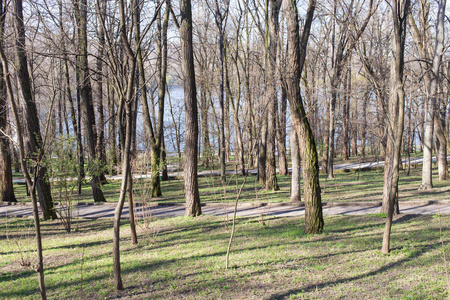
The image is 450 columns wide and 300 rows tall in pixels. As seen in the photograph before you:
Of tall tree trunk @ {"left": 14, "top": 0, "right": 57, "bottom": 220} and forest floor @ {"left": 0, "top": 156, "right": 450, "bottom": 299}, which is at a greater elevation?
→ tall tree trunk @ {"left": 14, "top": 0, "right": 57, "bottom": 220}

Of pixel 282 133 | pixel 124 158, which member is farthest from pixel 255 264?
pixel 282 133

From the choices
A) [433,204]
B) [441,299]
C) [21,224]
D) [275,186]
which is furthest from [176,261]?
[275,186]

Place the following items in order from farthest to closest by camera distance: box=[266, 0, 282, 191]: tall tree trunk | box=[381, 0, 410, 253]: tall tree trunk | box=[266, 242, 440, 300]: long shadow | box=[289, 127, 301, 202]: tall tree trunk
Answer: box=[266, 0, 282, 191]: tall tree trunk, box=[289, 127, 301, 202]: tall tree trunk, box=[381, 0, 410, 253]: tall tree trunk, box=[266, 242, 440, 300]: long shadow

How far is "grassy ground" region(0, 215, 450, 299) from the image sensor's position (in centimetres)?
412

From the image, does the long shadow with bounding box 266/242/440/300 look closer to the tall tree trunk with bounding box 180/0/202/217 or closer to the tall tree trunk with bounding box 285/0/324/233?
the tall tree trunk with bounding box 285/0/324/233

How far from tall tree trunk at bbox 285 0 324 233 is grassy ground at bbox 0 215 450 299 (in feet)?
1.45

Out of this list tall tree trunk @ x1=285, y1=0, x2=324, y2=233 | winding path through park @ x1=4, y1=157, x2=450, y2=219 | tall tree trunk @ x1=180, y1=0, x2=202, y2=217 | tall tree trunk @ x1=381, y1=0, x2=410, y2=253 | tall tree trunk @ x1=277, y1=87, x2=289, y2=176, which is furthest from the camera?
tall tree trunk @ x1=277, y1=87, x2=289, y2=176

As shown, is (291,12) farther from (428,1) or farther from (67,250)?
(428,1)

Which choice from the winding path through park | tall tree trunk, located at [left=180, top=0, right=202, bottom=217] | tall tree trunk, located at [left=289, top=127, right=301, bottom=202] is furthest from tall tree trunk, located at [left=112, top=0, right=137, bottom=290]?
tall tree trunk, located at [left=289, top=127, right=301, bottom=202]

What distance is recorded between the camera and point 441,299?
143 inches

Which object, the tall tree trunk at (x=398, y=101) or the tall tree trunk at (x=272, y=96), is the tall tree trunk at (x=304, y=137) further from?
the tall tree trunk at (x=272, y=96)

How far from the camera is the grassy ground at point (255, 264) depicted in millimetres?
4121

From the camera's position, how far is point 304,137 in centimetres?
633

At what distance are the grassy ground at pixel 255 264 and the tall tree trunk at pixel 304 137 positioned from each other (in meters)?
0.44
